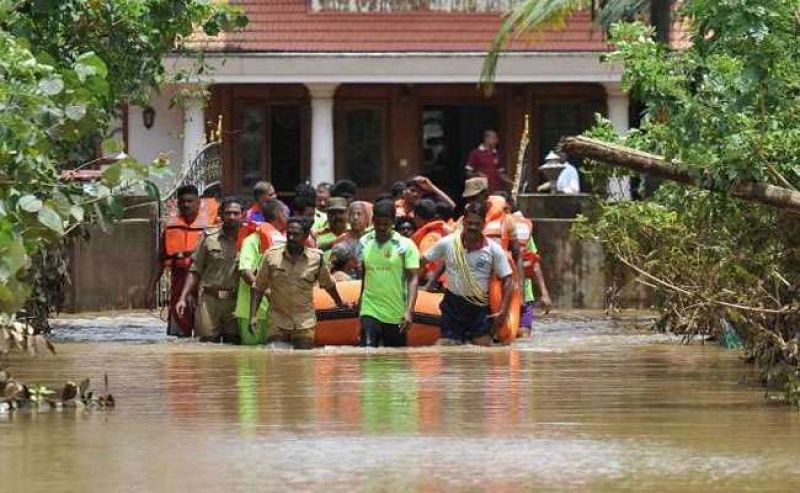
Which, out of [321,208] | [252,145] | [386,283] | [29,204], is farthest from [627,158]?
[252,145]

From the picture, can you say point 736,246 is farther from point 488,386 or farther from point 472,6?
point 472,6

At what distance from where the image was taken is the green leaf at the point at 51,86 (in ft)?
45.0

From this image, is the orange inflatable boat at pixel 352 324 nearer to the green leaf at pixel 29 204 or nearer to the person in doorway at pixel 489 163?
the green leaf at pixel 29 204

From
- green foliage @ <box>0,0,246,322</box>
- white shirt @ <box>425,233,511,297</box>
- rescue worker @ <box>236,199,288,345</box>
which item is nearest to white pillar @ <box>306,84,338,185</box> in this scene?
rescue worker @ <box>236,199,288,345</box>

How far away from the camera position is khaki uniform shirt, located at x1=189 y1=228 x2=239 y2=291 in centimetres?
2058

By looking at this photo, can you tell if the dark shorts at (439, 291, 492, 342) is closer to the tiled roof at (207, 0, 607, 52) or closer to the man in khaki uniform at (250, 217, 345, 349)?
the man in khaki uniform at (250, 217, 345, 349)

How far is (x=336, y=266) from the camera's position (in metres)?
21.4

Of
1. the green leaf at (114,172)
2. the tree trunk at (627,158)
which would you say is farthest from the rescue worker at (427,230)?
the green leaf at (114,172)

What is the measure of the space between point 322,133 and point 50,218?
18.9 m

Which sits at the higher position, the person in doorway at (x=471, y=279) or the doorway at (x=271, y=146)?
the doorway at (x=271, y=146)

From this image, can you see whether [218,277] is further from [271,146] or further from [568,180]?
[271,146]

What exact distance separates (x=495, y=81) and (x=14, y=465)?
69.3 ft

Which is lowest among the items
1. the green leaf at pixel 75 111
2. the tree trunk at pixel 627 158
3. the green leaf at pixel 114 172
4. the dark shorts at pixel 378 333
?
the dark shorts at pixel 378 333

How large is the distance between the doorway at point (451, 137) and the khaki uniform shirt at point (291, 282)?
14.5 m
